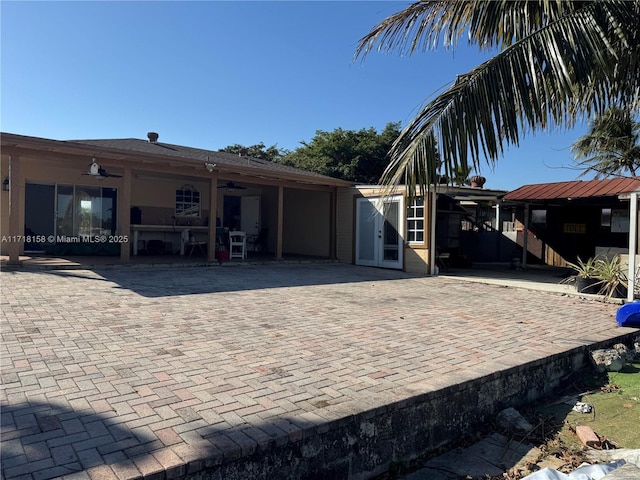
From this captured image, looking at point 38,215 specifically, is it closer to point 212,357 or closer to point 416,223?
point 416,223

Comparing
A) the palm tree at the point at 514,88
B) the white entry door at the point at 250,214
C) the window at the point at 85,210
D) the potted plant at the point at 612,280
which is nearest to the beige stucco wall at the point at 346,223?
the white entry door at the point at 250,214

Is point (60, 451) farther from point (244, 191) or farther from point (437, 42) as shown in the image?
point (244, 191)

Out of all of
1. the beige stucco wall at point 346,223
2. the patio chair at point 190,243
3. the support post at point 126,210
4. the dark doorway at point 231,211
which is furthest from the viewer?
the dark doorway at point 231,211

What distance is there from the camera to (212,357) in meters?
4.02

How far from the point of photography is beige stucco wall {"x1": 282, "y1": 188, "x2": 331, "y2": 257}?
1512cm

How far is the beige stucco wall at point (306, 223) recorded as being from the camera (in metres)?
15.1

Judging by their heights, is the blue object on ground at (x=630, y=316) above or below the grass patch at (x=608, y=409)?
above

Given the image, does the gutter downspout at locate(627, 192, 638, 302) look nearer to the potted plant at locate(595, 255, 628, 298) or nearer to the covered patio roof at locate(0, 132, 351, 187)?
the potted plant at locate(595, 255, 628, 298)

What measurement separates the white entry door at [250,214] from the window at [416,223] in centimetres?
672

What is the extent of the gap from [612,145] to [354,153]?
19.4 meters

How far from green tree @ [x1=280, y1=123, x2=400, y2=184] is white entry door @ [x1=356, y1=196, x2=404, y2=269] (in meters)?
12.9

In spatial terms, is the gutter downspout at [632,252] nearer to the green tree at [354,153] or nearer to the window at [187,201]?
the window at [187,201]

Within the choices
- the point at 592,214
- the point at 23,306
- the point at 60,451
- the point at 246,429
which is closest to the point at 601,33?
the point at 246,429

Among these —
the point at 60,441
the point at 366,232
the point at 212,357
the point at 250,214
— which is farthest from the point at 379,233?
the point at 60,441
